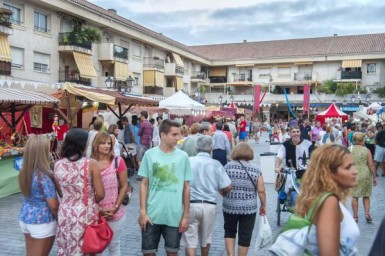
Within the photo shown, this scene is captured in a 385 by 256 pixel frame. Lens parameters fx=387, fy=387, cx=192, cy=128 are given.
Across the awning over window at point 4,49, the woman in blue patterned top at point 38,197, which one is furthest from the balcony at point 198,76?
the woman in blue patterned top at point 38,197

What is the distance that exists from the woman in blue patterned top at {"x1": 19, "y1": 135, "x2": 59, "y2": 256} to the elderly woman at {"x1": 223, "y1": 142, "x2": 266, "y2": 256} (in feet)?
6.60

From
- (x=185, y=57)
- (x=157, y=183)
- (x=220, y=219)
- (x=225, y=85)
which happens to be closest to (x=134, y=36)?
(x=185, y=57)

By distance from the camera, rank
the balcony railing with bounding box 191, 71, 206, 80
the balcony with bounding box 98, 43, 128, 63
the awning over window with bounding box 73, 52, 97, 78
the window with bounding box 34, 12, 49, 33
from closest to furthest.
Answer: the window with bounding box 34, 12, 49, 33 < the awning over window with bounding box 73, 52, 97, 78 < the balcony with bounding box 98, 43, 128, 63 < the balcony railing with bounding box 191, 71, 206, 80

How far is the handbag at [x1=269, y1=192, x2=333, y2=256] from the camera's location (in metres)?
2.21

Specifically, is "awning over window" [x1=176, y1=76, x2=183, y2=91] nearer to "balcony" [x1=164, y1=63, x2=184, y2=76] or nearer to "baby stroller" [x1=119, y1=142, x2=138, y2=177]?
"balcony" [x1=164, y1=63, x2=184, y2=76]

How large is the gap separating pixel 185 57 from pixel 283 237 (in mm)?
40070

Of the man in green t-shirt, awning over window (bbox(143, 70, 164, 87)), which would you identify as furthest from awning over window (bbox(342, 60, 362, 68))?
the man in green t-shirt

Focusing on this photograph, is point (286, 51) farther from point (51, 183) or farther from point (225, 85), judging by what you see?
point (51, 183)

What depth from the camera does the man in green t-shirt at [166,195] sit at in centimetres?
381

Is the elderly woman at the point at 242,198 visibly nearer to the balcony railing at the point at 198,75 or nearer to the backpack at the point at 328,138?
the backpack at the point at 328,138

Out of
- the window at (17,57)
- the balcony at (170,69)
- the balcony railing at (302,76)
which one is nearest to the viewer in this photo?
the window at (17,57)

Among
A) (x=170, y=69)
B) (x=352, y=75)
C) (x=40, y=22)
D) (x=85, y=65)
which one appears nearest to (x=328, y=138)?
Answer: (x=85, y=65)

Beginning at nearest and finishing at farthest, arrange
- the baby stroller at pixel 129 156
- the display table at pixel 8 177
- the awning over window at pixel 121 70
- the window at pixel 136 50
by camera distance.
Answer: the display table at pixel 8 177 → the baby stroller at pixel 129 156 → the awning over window at pixel 121 70 → the window at pixel 136 50

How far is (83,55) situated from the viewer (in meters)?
25.0
